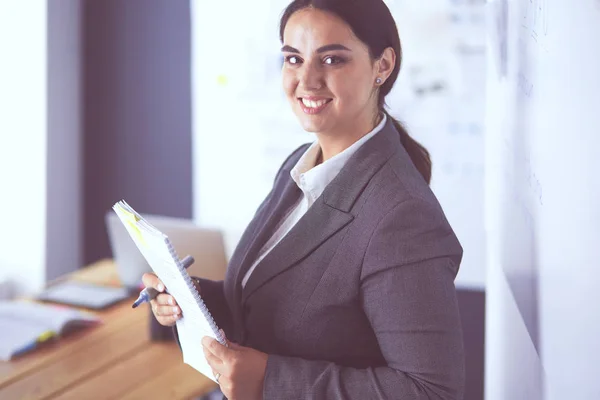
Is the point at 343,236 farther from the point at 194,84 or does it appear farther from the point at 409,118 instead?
the point at 194,84

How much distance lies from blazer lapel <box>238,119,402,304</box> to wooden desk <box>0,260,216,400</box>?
683mm

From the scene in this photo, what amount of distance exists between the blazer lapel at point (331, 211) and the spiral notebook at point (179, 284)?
0.13 metres

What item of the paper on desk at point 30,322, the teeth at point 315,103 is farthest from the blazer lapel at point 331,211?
the paper on desk at point 30,322

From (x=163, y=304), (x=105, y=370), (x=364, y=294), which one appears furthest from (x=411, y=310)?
(x=105, y=370)

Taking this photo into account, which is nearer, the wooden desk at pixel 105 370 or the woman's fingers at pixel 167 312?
the woman's fingers at pixel 167 312

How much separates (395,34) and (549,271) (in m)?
0.56

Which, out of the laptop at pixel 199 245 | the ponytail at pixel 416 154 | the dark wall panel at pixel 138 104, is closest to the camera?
the ponytail at pixel 416 154

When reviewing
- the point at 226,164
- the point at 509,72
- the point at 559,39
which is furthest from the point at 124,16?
the point at 559,39

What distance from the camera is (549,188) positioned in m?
0.96

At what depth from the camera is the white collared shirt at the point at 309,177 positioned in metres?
1.27

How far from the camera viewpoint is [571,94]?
851mm

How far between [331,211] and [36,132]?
2.56 meters

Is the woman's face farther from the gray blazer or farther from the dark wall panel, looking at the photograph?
the dark wall panel

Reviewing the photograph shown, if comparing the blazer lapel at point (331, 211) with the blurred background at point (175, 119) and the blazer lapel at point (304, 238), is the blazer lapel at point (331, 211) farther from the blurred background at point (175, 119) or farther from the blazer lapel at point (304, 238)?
the blurred background at point (175, 119)
